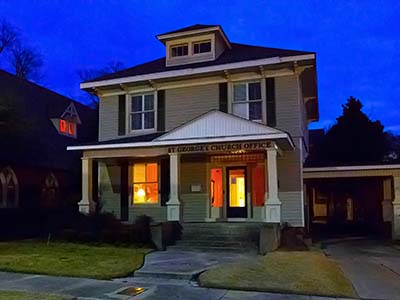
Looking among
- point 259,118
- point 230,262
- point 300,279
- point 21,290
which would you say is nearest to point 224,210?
point 259,118

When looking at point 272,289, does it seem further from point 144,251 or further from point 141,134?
point 141,134

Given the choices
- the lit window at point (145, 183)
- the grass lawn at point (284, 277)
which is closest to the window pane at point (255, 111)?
the lit window at point (145, 183)

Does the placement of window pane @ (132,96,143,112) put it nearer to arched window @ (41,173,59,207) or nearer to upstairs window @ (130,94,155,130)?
upstairs window @ (130,94,155,130)

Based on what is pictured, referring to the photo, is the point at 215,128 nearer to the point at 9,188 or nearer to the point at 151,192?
the point at 151,192

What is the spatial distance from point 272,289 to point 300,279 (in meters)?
0.79

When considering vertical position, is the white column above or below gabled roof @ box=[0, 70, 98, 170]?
below

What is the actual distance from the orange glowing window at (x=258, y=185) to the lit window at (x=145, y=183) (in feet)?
12.2

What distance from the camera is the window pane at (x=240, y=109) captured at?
1627 cm

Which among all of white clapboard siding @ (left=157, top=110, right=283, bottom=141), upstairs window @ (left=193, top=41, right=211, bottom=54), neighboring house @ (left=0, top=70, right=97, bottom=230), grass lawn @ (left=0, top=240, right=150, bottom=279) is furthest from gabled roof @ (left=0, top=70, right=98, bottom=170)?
upstairs window @ (left=193, top=41, right=211, bottom=54)

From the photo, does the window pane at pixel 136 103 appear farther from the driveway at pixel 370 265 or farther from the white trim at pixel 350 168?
the driveway at pixel 370 265

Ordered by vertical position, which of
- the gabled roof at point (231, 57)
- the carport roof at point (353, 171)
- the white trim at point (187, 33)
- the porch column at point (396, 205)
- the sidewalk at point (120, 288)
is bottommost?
the sidewalk at point (120, 288)

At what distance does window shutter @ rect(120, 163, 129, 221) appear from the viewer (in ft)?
57.3

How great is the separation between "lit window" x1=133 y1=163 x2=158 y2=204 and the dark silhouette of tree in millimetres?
11677

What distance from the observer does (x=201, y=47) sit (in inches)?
715
